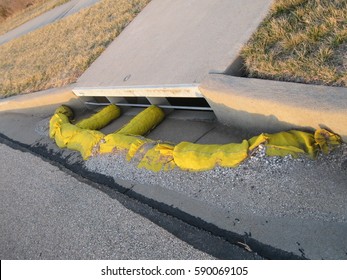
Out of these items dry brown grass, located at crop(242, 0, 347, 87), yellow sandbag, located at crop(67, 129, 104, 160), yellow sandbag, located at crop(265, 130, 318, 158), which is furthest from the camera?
yellow sandbag, located at crop(67, 129, 104, 160)

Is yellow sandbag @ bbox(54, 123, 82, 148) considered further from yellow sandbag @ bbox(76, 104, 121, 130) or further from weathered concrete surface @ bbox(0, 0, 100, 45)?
weathered concrete surface @ bbox(0, 0, 100, 45)

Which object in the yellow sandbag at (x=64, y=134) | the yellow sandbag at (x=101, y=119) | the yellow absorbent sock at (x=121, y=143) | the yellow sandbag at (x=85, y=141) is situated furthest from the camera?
the yellow sandbag at (x=101, y=119)

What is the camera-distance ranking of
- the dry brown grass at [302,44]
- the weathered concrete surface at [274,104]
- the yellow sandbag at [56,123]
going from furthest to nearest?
the yellow sandbag at [56,123] → the dry brown grass at [302,44] → the weathered concrete surface at [274,104]

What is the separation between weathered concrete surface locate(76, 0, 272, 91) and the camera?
13.8 feet

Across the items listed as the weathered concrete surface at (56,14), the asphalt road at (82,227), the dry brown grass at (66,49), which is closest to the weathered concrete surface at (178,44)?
the dry brown grass at (66,49)

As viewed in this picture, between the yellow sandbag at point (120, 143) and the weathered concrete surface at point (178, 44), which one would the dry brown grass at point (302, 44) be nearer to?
the weathered concrete surface at point (178, 44)

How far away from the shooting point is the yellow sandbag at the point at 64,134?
526 cm

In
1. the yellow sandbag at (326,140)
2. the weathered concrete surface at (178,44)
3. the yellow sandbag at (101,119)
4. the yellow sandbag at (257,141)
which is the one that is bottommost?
the yellow sandbag at (326,140)

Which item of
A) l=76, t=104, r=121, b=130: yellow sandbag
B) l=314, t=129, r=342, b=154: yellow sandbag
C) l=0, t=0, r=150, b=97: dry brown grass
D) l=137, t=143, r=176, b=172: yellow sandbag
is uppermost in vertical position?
l=0, t=0, r=150, b=97: dry brown grass

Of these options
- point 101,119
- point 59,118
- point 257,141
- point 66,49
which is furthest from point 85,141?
point 66,49

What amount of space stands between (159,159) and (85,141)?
149 centimetres

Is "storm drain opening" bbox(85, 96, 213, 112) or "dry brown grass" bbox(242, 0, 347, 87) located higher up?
"dry brown grass" bbox(242, 0, 347, 87)

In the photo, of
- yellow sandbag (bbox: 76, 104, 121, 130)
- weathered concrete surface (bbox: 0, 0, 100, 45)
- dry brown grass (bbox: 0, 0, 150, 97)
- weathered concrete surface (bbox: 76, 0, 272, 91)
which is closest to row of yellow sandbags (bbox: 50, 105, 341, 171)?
yellow sandbag (bbox: 76, 104, 121, 130)

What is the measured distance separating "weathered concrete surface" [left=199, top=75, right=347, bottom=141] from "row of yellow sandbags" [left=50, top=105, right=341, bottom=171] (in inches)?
5.2
